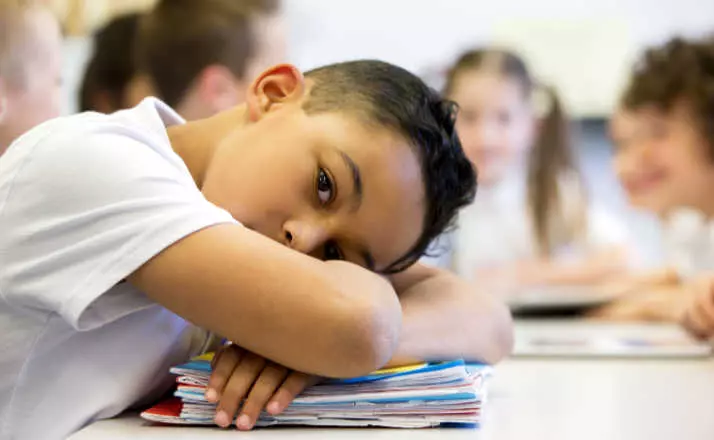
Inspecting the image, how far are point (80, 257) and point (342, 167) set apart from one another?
246 mm

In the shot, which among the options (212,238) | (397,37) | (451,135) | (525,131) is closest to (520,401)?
(451,135)

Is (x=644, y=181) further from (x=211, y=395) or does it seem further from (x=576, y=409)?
(x=211, y=395)

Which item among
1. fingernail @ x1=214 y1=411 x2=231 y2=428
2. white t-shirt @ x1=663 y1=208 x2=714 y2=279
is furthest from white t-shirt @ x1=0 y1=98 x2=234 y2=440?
white t-shirt @ x1=663 y1=208 x2=714 y2=279

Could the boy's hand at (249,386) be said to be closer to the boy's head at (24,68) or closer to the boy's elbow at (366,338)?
the boy's elbow at (366,338)

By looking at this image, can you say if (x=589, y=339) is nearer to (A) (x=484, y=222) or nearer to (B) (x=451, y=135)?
(B) (x=451, y=135)

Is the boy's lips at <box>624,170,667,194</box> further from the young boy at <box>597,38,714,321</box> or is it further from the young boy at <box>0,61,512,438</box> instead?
the young boy at <box>0,61,512,438</box>

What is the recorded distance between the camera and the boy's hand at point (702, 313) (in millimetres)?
1372

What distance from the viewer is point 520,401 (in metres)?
0.88

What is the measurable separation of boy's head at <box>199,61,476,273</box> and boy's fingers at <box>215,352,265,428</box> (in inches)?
5.1

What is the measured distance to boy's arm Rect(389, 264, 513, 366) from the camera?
0.80 meters

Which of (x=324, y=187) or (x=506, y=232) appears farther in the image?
(x=506, y=232)

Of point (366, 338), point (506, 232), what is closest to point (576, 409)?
point (366, 338)

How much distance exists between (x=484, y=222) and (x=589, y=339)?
5.73ft

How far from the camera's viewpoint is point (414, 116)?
860 mm
